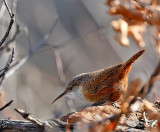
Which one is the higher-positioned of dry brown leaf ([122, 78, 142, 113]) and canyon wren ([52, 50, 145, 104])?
dry brown leaf ([122, 78, 142, 113])

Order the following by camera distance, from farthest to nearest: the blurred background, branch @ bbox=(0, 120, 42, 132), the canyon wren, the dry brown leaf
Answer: the blurred background < the canyon wren < branch @ bbox=(0, 120, 42, 132) < the dry brown leaf

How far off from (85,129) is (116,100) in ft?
4.55

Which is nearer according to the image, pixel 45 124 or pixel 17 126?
pixel 45 124

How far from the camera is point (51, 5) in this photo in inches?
338

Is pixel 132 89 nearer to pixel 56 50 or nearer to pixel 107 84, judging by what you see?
pixel 107 84

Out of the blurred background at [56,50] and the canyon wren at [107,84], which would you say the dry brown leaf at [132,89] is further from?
the blurred background at [56,50]

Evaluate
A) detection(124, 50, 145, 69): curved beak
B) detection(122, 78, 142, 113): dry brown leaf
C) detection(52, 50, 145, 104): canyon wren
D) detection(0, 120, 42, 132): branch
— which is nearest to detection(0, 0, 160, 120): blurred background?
detection(52, 50, 145, 104): canyon wren

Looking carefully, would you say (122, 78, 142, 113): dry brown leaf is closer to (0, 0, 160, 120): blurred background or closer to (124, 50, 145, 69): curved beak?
(124, 50, 145, 69): curved beak

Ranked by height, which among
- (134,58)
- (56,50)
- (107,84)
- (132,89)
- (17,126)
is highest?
(132,89)

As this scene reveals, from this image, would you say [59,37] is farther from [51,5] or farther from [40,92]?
[40,92]

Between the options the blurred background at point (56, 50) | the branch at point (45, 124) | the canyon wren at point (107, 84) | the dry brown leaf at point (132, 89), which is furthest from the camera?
the blurred background at point (56, 50)

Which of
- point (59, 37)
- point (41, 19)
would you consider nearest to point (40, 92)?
point (59, 37)

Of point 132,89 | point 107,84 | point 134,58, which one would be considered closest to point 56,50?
point 107,84

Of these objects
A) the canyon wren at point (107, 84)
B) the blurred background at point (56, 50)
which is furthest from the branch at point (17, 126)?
the blurred background at point (56, 50)
